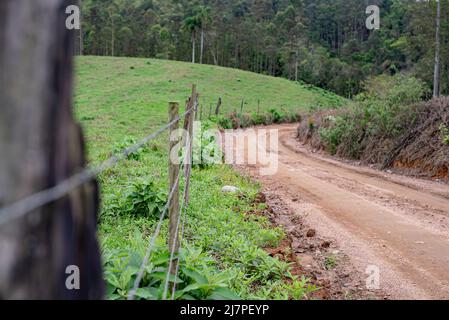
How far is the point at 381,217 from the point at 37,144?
7.83 meters

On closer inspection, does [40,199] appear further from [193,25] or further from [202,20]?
[202,20]

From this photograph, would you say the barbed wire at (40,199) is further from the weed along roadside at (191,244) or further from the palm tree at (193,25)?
the palm tree at (193,25)

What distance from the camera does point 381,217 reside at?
26.5 feet

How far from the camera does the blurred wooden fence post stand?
102cm

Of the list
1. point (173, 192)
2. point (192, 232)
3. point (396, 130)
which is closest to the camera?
point (173, 192)

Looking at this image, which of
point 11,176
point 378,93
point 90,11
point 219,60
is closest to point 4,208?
point 11,176

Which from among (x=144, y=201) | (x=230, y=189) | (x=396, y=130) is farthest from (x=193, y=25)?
(x=144, y=201)

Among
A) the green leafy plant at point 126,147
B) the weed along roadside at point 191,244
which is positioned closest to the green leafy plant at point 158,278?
the weed along roadside at point 191,244

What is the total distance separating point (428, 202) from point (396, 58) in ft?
229

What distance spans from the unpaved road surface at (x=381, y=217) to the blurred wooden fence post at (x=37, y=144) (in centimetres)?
446

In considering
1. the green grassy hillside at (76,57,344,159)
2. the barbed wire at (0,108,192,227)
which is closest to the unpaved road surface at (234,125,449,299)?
the barbed wire at (0,108,192,227)

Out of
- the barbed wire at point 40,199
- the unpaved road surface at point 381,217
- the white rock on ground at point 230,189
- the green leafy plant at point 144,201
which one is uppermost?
the barbed wire at point 40,199

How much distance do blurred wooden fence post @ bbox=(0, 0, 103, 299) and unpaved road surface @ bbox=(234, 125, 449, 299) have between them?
4465 mm

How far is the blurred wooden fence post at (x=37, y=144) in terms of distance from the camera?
1.02 metres
